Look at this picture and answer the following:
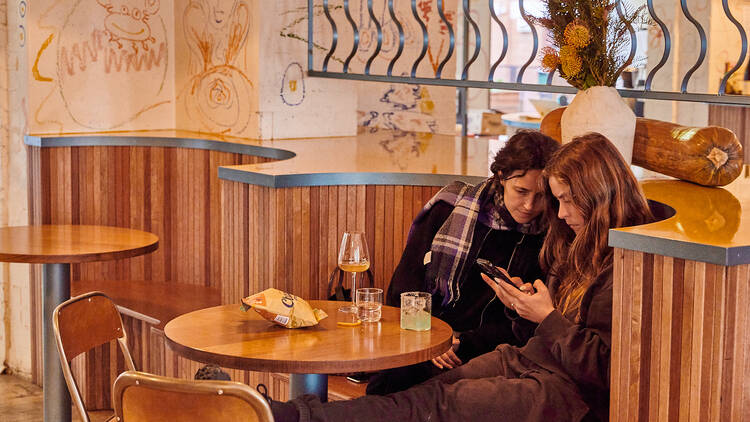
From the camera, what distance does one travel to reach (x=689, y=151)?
3.29 m

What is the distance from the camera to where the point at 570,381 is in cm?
261

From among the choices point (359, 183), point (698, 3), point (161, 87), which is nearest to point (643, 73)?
point (698, 3)

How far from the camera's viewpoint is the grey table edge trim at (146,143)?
4727 mm

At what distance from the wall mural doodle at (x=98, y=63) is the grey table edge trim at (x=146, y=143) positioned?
18 cm

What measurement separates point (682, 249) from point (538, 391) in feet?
2.31

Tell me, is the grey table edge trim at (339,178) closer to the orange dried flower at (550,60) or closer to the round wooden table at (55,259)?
the orange dried flower at (550,60)

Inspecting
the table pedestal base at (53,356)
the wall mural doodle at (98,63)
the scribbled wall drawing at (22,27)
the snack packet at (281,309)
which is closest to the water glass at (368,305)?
the snack packet at (281,309)

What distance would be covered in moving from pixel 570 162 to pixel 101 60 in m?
3.28

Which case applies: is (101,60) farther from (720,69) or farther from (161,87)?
(720,69)

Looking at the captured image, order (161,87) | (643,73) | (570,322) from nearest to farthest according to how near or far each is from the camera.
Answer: (570,322), (161,87), (643,73)

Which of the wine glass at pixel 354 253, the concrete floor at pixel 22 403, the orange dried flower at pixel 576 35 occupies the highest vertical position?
the orange dried flower at pixel 576 35

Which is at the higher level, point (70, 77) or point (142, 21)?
point (142, 21)

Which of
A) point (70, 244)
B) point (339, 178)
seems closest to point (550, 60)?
point (339, 178)

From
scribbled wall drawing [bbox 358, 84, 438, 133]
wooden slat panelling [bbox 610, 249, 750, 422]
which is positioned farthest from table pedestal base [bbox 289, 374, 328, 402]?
scribbled wall drawing [bbox 358, 84, 438, 133]
